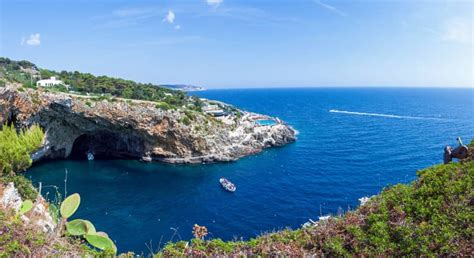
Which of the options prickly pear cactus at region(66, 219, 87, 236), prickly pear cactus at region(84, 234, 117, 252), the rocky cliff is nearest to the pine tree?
the rocky cliff

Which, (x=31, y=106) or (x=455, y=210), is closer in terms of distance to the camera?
(x=455, y=210)

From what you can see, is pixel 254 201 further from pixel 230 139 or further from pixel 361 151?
pixel 361 151

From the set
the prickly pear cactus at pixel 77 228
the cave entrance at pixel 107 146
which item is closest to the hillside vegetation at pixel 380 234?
the prickly pear cactus at pixel 77 228

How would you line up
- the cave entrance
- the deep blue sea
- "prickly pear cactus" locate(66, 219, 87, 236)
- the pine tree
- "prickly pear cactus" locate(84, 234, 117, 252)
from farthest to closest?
the cave entrance < the deep blue sea < the pine tree < "prickly pear cactus" locate(66, 219, 87, 236) < "prickly pear cactus" locate(84, 234, 117, 252)

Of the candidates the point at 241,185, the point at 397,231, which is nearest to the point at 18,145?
the point at 241,185

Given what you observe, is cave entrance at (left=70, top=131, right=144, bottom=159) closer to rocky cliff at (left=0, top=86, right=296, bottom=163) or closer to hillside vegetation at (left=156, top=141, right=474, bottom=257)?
rocky cliff at (left=0, top=86, right=296, bottom=163)

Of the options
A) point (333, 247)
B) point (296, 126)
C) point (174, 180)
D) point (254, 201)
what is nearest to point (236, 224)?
point (254, 201)

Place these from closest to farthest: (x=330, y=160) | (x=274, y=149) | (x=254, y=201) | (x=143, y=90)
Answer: (x=254, y=201) → (x=330, y=160) → (x=274, y=149) → (x=143, y=90)

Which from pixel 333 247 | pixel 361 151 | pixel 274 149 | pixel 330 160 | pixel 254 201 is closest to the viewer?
pixel 333 247

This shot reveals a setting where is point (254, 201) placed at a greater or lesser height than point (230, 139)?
lesser
